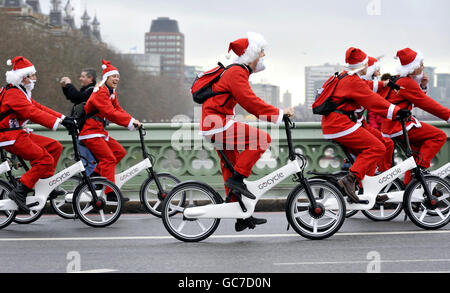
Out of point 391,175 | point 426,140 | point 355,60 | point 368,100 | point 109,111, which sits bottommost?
point 391,175

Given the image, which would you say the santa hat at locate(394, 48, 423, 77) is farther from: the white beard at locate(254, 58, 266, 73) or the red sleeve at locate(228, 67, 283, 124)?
the red sleeve at locate(228, 67, 283, 124)

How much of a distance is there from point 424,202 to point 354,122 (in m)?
1.11

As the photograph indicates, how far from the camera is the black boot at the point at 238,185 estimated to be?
7664mm

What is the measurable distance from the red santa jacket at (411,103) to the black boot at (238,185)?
251cm

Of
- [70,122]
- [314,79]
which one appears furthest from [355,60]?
[314,79]

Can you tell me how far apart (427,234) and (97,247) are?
10.8ft

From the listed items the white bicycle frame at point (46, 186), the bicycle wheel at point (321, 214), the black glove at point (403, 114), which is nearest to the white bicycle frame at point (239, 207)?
the bicycle wheel at point (321, 214)

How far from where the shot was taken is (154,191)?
9.99 meters

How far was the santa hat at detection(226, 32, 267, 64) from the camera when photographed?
7660 millimetres

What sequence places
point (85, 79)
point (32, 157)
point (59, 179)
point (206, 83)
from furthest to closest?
1. point (85, 79)
2. point (59, 179)
3. point (32, 157)
4. point (206, 83)

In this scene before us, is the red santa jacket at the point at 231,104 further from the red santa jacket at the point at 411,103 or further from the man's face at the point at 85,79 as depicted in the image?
the man's face at the point at 85,79

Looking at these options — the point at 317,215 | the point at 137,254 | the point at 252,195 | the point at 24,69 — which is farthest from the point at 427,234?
the point at 24,69

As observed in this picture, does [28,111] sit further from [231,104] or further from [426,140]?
[426,140]
